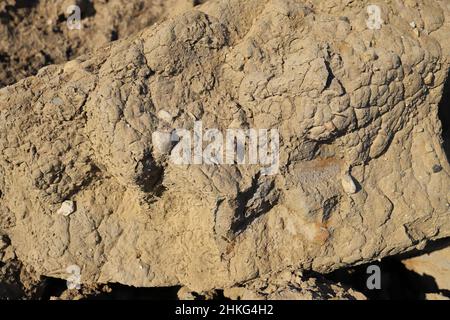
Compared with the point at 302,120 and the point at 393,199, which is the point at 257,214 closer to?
the point at 302,120

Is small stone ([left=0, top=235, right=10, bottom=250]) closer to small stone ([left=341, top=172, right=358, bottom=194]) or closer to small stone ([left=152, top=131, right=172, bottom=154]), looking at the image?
small stone ([left=152, top=131, right=172, bottom=154])

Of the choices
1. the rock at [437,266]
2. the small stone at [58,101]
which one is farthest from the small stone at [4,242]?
the rock at [437,266]

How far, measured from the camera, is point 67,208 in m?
2.38

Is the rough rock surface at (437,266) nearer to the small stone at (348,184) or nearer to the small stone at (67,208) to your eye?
the small stone at (348,184)

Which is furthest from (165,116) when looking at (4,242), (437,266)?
(437,266)

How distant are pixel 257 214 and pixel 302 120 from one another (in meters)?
0.54

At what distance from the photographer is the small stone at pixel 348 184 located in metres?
2.33

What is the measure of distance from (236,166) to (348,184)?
0.62 m

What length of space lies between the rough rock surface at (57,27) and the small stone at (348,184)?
1760 millimetres

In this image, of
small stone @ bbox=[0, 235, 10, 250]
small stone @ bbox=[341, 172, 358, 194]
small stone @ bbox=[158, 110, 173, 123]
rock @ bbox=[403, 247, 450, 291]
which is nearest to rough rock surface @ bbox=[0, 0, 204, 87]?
small stone @ bbox=[0, 235, 10, 250]

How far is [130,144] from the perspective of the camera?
2.09m

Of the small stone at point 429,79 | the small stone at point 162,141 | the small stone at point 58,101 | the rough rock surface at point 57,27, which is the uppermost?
the rough rock surface at point 57,27

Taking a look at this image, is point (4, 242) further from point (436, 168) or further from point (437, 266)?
point (437, 266)

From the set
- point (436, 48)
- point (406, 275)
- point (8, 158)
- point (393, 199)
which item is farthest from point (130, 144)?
point (406, 275)
